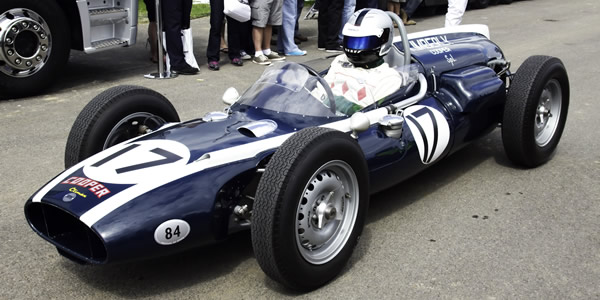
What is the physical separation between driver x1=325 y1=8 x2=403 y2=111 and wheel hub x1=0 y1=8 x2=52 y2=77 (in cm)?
354

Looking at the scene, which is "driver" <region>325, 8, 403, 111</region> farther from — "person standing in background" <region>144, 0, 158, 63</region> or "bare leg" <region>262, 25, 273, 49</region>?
"bare leg" <region>262, 25, 273, 49</region>

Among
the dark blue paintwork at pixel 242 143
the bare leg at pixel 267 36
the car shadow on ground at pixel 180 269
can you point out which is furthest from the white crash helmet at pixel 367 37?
the bare leg at pixel 267 36

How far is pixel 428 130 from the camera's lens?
4305 mm

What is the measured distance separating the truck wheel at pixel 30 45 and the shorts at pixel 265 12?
248 cm

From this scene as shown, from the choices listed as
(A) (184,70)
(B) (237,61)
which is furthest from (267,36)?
(A) (184,70)

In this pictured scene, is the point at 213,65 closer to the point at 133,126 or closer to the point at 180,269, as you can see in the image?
the point at 133,126

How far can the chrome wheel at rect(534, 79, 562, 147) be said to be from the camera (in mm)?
5055

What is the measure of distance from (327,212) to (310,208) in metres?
0.10

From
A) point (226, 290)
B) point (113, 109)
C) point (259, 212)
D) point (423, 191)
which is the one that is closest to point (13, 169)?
point (113, 109)

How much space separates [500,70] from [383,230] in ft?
7.11

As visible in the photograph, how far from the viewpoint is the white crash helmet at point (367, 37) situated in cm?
444

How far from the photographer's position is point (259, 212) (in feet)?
9.95

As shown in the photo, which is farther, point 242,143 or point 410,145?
point 410,145

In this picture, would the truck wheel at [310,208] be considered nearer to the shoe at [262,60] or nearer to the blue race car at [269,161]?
the blue race car at [269,161]
